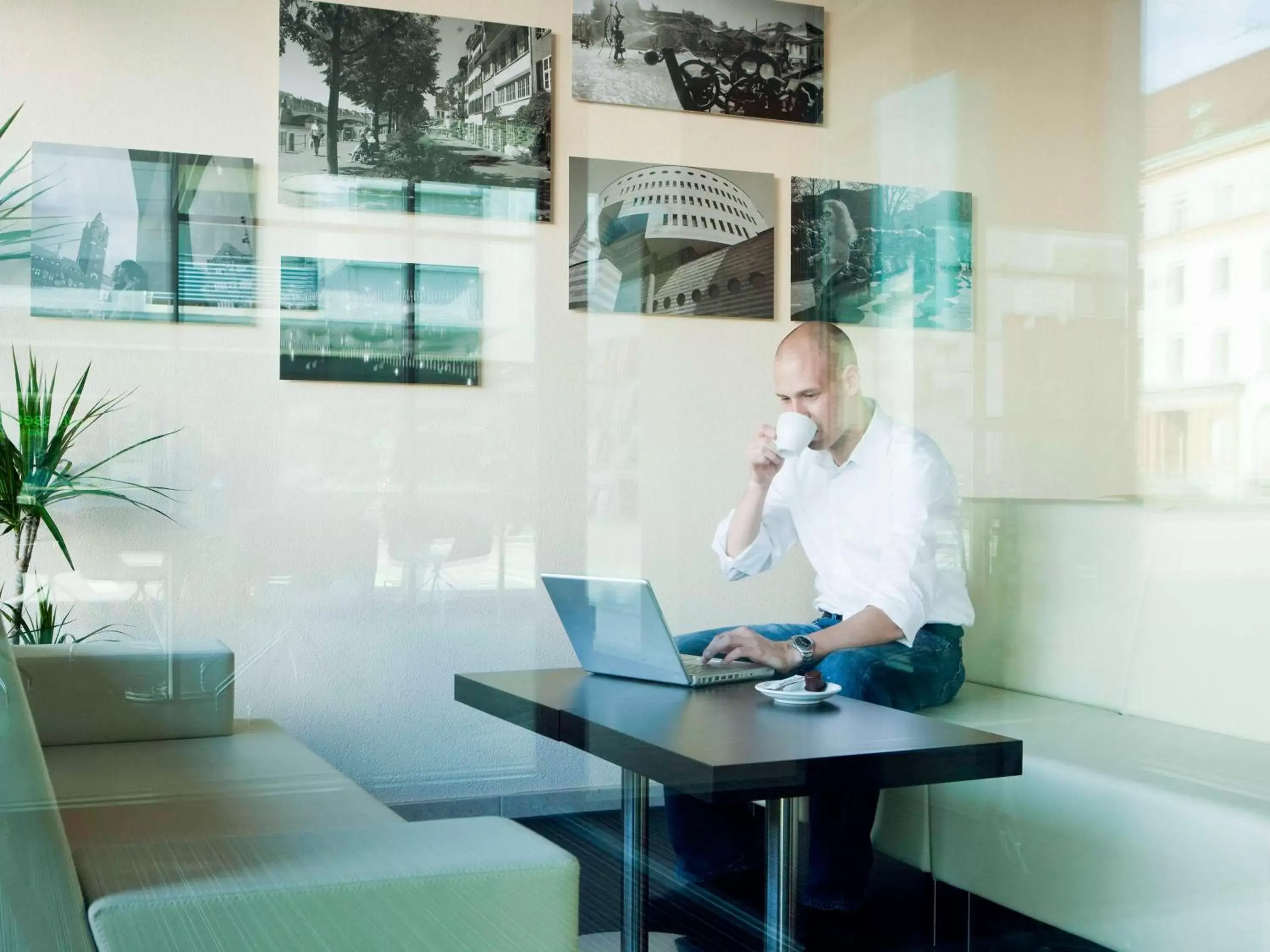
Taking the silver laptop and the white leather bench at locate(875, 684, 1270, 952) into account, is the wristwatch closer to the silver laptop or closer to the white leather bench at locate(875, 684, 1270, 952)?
the silver laptop

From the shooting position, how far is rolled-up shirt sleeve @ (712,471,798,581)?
1811 millimetres

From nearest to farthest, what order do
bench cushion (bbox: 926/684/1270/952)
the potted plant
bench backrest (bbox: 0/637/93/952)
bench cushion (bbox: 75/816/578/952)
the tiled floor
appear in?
bench backrest (bbox: 0/637/93/952), bench cushion (bbox: 75/816/578/952), the potted plant, bench cushion (bbox: 926/684/1270/952), the tiled floor

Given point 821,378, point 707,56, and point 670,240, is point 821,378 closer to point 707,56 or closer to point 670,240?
point 670,240

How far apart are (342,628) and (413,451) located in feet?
0.81

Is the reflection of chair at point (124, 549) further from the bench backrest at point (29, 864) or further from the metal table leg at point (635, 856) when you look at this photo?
the metal table leg at point (635, 856)

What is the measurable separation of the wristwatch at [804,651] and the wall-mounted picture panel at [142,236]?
90cm

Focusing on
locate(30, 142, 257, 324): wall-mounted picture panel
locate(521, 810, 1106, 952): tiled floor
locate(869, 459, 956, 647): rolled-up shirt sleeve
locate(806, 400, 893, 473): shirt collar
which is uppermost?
locate(30, 142, 257, 324): wall-mounted picture panel

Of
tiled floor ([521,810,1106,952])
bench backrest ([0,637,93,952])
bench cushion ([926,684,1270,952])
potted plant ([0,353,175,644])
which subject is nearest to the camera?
bench backrest ([0,637,93,952])

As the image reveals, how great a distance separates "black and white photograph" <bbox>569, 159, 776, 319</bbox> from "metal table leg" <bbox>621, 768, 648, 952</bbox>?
0.68 metres

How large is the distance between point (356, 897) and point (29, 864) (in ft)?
1.04

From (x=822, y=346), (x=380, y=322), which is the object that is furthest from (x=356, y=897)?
(x=822, y=346)

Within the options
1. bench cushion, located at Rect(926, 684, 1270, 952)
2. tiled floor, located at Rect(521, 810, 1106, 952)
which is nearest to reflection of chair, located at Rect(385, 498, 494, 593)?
tiled floor, located at Rect(521, 810, 1106, 952)

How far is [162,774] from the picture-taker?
4.94 feet

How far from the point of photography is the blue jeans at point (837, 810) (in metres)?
1.75
